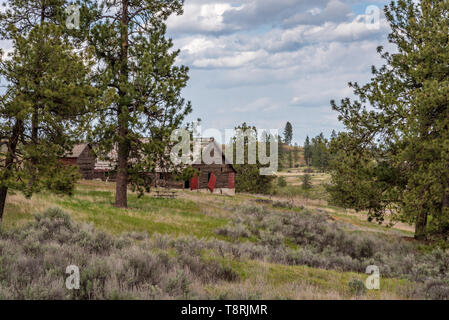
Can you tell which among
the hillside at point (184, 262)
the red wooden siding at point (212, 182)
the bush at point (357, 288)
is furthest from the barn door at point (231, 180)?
the bush at point (357, 288)

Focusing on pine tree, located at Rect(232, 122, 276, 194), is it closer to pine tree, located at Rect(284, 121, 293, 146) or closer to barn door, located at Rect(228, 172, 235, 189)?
barn door, located at Rect(228, 172, 235, 189)

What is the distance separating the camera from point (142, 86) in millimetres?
18188

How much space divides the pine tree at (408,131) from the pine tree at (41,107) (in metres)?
11.7

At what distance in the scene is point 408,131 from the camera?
47.1 ft

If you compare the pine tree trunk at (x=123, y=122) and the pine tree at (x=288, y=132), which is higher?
the pine tree at (x=288, y=132)

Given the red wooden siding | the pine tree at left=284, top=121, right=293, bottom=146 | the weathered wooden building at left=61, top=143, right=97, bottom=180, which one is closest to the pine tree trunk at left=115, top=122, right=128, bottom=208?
the red wooden siding

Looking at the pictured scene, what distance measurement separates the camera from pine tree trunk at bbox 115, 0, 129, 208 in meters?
18.1

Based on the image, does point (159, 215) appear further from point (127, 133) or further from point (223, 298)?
point (223, 298)

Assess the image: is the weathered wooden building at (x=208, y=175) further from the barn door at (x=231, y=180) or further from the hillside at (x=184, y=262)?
the hillside at (x=184, y=262)

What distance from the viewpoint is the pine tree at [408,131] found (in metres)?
13.9

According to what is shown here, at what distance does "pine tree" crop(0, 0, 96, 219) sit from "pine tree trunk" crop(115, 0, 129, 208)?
608 centimetres

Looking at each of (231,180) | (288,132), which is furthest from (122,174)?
(288,132)
